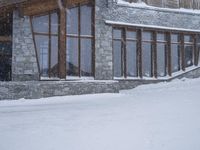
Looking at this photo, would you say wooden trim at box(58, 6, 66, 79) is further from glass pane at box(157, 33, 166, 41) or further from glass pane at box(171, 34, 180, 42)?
glass pane at box(171, 34, 180, 42)

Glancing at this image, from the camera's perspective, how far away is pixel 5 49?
15.7 meters

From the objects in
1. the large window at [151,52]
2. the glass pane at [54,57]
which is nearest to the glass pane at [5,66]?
the glass pane at [54,57]

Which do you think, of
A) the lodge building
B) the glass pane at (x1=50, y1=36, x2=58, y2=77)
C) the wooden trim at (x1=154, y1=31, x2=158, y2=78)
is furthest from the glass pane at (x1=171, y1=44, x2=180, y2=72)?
the glass pane at (x1=50, y1=36, x2=58, y2=77)

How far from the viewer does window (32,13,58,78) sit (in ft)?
51.1

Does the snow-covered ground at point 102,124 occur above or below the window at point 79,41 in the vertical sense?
below

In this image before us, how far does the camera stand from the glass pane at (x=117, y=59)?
1764 cm

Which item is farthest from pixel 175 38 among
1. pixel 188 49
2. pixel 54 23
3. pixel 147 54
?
pixel 54 23

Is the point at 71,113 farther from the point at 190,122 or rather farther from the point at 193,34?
the point at 193,34

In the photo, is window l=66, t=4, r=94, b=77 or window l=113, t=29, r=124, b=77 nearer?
window l=66, t=4, r=94, b=77

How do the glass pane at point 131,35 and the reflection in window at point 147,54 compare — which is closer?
the glass pane at point 131,35

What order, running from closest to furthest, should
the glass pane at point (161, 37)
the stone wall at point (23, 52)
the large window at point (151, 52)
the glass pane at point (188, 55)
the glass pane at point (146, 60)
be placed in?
the stone wall at point (23, 52) → the large window at point (151, 52) → the glass pane at point (146, 60) → the glass pane at point (161, 37) → the glass pane at point (188, 55)

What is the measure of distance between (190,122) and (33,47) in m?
8.43

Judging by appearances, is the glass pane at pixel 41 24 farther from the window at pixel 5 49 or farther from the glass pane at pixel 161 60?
the glass pane at pixel 161 60

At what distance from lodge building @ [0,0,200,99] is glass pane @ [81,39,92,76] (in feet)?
0.06
